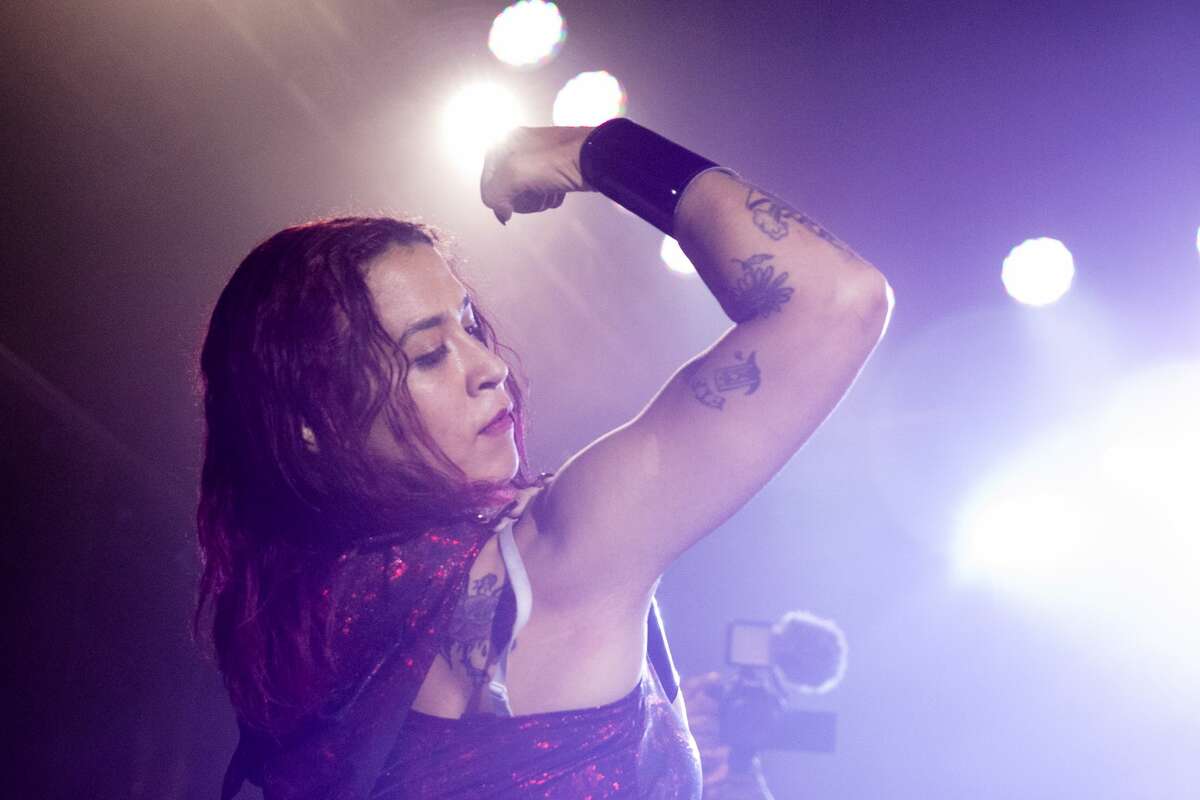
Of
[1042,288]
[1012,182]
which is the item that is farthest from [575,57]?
[1042,288]

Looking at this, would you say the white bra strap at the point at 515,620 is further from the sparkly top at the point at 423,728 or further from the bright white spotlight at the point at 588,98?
the bright white spotlight at the point at 588,98

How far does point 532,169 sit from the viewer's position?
1.49 metres

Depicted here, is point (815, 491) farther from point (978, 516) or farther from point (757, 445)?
point (757, 445)

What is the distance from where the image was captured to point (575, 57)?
407 centimetres

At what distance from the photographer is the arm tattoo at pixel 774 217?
120 cm

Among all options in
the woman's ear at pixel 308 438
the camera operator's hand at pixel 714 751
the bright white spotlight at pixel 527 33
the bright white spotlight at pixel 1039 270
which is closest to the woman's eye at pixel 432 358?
the woman's ear at pixel 308 438

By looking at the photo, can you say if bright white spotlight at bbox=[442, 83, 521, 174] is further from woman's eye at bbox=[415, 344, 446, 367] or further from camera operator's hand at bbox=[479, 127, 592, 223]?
woman's eye at bbox=[415, 344, 446, 367]

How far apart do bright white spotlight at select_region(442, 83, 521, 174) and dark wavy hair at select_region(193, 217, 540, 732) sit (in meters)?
2.60

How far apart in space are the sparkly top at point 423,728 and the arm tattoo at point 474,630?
0.02 meters

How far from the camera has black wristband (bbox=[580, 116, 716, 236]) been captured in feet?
4.28

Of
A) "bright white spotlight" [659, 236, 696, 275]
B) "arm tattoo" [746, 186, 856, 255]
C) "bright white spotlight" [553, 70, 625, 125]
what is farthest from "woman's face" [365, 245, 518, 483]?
"bright white spotlight" [659, 236, 696, 275]

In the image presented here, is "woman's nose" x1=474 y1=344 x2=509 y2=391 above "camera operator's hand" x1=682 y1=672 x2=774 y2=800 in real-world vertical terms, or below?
above

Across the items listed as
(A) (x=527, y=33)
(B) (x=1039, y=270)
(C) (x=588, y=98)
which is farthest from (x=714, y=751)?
(A) (x=527, y=33)

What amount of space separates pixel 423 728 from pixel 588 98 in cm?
330
